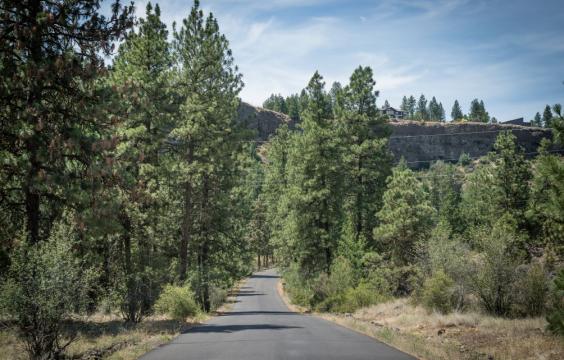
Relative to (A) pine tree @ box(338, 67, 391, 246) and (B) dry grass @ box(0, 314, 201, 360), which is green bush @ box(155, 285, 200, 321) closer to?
(B) dry grass @ box(0, 314, 201, 360)

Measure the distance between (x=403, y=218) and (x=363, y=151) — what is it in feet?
22.4

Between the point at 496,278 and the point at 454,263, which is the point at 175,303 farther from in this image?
the point at 496,278

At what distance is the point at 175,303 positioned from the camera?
961 inches

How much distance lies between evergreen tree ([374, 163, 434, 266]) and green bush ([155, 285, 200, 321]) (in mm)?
15449

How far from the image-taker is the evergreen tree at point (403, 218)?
33.9 m

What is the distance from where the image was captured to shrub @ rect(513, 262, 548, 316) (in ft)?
67.9

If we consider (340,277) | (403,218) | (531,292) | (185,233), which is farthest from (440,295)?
(185,233)

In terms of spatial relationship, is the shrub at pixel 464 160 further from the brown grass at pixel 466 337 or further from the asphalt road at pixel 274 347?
the asphalt road at pixel 274 347

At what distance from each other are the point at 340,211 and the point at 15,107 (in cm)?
2696

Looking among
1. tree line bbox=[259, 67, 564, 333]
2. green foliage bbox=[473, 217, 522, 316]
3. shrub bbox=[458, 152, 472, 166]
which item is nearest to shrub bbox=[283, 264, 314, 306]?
tree line bbox=[259, 67, 564, 333]

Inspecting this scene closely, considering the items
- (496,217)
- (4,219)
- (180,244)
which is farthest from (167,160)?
(496,217)

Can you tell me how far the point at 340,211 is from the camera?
37.2 metres

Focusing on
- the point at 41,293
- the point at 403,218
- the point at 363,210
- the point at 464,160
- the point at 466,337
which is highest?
the point at 464,160

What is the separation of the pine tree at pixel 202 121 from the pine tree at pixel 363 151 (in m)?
11.0
